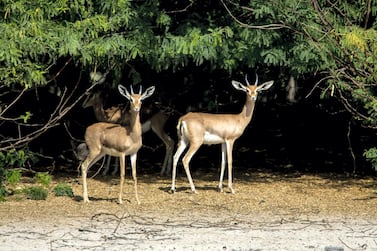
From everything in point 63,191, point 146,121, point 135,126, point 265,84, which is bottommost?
point 63,191

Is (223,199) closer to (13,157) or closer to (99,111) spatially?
(13,157)

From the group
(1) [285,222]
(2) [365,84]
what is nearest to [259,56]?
(2) [365,84]

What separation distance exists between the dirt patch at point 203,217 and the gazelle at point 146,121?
2.98ft

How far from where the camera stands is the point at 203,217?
10.6 meters

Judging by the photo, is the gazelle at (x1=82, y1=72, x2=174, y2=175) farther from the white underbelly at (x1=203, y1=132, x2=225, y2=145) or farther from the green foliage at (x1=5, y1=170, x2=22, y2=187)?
the green foliage at (x1=5, y1=170, x2=22, y2=187)

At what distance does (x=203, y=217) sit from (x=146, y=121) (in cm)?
459

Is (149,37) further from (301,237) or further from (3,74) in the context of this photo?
(301,237)

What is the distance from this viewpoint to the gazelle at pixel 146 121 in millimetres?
14641

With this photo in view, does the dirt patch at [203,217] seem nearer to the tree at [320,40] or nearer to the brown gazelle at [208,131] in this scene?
the brown gazelle at [208,131]

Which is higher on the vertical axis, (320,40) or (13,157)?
(320,40)

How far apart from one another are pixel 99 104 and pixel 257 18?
4.09m

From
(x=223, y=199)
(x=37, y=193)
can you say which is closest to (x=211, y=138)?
(x=223, y=199)

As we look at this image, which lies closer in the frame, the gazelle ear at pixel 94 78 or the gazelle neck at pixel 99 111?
the gazelle ear at pixel 94 78

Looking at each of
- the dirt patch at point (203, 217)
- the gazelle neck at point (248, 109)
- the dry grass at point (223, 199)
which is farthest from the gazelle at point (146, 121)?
the gazelle neck at point (248, 109)
